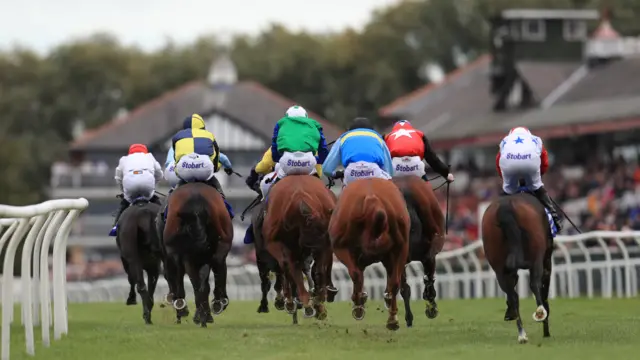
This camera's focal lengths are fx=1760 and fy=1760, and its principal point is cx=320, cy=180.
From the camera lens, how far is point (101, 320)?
18.1 metres

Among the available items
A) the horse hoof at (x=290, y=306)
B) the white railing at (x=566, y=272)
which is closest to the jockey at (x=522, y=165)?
the horse hoof at (x=290, y=306)

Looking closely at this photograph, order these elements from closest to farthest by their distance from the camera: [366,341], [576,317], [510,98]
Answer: [366,341] < [576,317] < [510,98]

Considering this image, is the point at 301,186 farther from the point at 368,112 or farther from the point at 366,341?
the point at 368,112

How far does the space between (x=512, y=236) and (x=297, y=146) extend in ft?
10.0

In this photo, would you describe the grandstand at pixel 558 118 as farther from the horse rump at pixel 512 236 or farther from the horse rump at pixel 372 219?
the horse rump at pixel 512 236

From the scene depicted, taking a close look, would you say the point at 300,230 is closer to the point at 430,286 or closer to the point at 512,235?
the point at 430,286

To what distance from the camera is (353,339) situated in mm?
13398

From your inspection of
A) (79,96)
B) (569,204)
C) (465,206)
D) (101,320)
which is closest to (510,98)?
(465,206)

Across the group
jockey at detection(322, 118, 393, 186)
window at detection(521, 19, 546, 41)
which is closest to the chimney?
window at detection(521, 19, 546, 41)

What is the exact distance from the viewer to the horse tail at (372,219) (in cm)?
1375

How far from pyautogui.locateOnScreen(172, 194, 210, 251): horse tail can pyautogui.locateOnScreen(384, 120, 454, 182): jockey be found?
1.74m

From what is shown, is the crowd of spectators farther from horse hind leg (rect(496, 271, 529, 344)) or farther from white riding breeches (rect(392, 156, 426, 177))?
horse hind leg (rect(496, 271, 529, 344))

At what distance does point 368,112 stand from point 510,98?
33.0m

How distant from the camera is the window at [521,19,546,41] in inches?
1940
